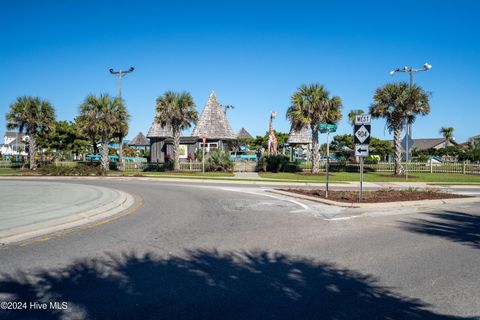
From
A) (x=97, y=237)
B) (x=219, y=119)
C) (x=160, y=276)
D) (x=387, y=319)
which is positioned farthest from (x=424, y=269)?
(x=219, y=119)

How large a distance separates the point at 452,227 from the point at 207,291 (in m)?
→ 7.51

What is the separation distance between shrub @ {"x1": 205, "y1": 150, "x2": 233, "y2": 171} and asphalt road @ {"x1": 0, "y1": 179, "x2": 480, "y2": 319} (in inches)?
1016

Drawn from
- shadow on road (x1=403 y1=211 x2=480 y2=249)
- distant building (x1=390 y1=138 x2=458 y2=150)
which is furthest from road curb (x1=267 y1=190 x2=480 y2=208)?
distant building (x1=390 y1=138 x2=458 y2=150)

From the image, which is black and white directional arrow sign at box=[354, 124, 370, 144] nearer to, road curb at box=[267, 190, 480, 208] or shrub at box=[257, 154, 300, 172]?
road curb at box=[267, 190, 480, 208]

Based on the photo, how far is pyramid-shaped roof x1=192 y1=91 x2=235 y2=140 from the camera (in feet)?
138

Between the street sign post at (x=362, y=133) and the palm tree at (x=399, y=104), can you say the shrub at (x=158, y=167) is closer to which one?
the palm tree at (x=399, y=104)

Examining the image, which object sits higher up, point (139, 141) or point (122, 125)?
point (122, 125)

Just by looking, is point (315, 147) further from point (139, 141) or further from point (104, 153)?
point (139, 141)

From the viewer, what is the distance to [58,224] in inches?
334

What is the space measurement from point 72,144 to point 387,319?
207ft

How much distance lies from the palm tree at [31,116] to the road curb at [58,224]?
31364 mm

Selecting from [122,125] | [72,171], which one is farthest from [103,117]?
[72,171]

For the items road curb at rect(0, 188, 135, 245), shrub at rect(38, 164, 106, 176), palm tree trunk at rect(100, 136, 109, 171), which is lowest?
road curb at rect(0, 188, 135, 245)

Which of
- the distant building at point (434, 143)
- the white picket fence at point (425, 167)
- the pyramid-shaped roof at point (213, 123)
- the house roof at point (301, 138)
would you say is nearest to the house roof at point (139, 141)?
the pyramid-shaped roof at point (213, 123)
